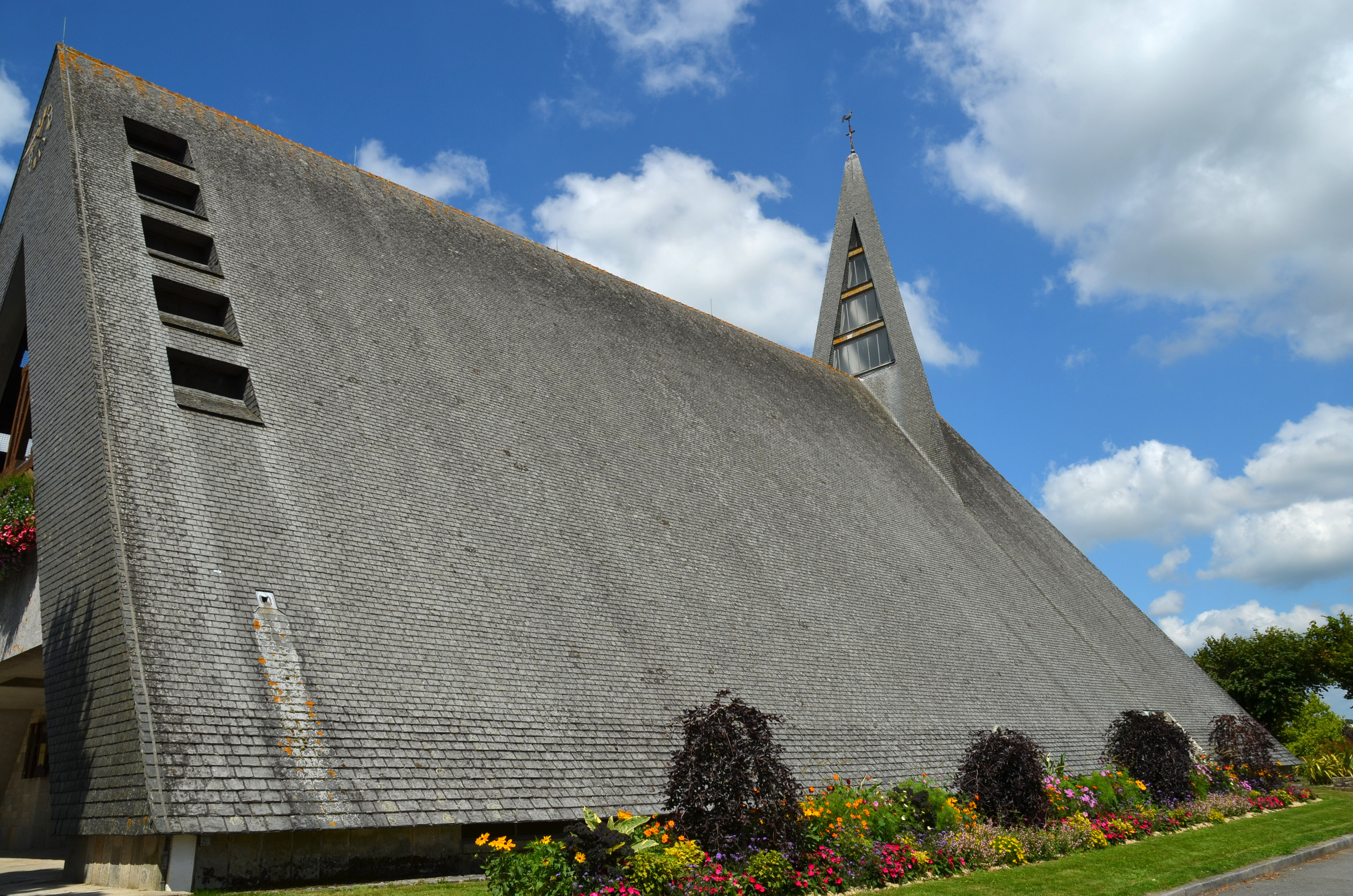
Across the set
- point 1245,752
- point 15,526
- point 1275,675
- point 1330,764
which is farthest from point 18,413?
point 1275,675

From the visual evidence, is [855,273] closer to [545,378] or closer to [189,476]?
[545,378]

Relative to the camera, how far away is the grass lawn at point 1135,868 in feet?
26.8

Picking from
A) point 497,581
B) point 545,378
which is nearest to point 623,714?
point 497,581

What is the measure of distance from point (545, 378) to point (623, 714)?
6573 mm

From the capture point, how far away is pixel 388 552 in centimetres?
1035

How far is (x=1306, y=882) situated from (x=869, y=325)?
767 inches

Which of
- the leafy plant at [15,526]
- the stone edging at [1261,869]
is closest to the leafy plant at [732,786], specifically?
the stone edging at [1261,869]

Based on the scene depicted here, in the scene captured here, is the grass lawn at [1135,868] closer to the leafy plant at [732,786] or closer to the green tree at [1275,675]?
the leafy plant at [732,786]

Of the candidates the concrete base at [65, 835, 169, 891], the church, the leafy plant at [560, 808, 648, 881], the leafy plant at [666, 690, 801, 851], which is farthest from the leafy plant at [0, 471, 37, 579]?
the leafy plant at [666, 690, 801, 851]

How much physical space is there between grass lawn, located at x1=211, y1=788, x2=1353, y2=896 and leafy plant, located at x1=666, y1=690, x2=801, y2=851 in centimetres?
156

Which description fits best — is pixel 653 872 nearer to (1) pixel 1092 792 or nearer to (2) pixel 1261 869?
(2) pixel 1261 869

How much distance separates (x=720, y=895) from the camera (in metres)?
7.65

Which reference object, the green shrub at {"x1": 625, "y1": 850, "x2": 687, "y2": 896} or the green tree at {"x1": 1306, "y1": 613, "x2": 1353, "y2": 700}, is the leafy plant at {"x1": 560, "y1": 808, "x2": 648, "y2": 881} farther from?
the green tree at {"x1": 1306, "y1": 613, "x2": 1353, "y2": 700}

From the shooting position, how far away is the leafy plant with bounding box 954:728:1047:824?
12.0 metres
